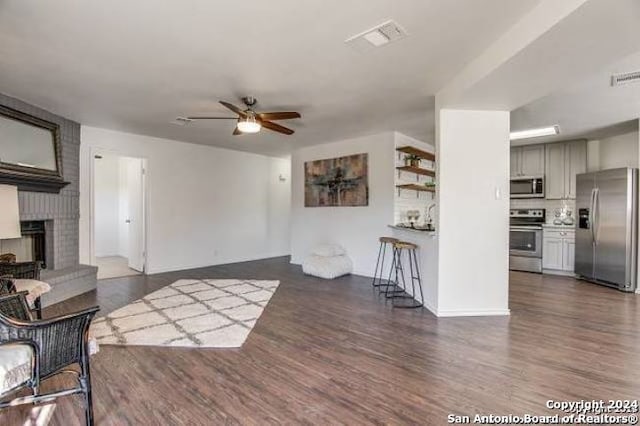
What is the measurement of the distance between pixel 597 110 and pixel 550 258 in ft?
9.59

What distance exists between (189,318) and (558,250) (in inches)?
249

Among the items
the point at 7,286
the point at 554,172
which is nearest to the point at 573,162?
the point at 554,172

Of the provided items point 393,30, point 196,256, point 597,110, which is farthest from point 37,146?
point 597,110

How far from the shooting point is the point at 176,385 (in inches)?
85.2

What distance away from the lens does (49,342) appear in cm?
162

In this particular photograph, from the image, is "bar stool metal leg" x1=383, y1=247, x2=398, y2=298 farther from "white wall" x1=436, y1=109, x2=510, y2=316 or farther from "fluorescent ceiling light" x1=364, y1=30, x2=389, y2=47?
"fluorescent ceiling light" x1=364, y1=30, x2=389, y2=47

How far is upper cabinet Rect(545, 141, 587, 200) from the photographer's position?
19.3 feet

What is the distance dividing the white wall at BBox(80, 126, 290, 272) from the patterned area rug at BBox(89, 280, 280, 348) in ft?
5.36

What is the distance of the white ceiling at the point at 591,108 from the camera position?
327 centimetres

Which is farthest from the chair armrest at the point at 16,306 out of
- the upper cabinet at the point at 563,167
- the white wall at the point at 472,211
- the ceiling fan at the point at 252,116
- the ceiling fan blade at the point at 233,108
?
the upper cabinet at the point at 563,167

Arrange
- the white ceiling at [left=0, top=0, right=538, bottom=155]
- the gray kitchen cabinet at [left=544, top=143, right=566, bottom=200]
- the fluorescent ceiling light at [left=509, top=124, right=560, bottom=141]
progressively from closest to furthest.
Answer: the white ceiling at [left=0, top=0, right=538, bottom=155] < the fluorescent ceiling light at [left=509, top=124, right=560, bottom=141] < the gray kitchen cabinet at [left=544, top=143, right=566, bottom=200]

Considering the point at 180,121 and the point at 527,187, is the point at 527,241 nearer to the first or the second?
the point at 527,187

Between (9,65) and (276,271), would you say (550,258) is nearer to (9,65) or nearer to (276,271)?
(276,271)

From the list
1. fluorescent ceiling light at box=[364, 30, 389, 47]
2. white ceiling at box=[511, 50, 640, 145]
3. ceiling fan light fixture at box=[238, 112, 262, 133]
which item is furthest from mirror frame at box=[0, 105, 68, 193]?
white ceiling at box=[511, 50, 640, 145]
